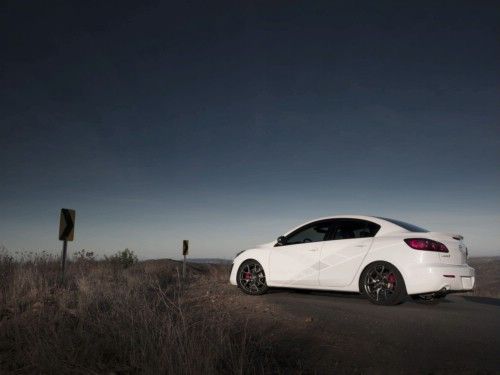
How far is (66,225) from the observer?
12.3 m

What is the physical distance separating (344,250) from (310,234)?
112cm

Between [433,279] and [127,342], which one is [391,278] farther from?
[127,342]

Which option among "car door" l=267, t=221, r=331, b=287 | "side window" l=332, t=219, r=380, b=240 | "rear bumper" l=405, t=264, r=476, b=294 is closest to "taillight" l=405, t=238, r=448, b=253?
"rear bumper" l=405, t=264, r=476, b=294

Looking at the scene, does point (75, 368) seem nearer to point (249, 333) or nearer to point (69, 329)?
point (69, 329)

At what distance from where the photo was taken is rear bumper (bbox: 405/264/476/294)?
775 centimetres

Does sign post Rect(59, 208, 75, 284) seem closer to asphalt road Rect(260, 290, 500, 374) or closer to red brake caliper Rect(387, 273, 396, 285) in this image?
asphalt road Rect(260, 290, 500, 374)

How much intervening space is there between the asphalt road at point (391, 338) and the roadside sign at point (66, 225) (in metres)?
6.74

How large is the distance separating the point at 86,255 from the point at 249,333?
15.1m

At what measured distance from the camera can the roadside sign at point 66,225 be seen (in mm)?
12266

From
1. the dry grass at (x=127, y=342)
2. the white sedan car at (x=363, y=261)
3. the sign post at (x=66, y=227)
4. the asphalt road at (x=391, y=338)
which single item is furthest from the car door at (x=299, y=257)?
the sign post at (x=66, y=227)

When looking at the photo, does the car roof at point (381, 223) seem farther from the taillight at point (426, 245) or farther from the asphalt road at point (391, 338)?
the asphalt road at point (391, 338)

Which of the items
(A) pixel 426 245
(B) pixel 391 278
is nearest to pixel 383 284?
(B) pixel 391 278

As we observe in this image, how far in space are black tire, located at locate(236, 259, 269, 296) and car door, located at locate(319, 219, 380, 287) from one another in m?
1.48

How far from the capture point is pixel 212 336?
5.54m
